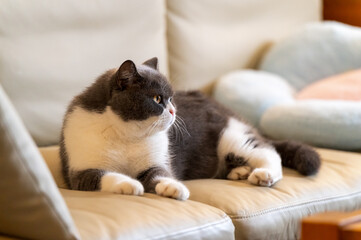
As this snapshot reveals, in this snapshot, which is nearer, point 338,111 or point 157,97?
point 157,97

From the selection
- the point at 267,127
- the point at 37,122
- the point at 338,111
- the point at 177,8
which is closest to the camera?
the point at 37,122

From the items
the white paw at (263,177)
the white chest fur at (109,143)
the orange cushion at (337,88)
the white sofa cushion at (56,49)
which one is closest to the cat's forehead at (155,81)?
the white chest fur at (109,143)

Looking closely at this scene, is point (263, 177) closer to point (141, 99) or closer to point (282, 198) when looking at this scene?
point (282, 198)

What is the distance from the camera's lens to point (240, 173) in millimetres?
1962

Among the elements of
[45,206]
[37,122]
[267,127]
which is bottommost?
[267,127]

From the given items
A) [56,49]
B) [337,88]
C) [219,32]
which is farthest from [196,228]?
[219,32]

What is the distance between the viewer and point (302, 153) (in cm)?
201

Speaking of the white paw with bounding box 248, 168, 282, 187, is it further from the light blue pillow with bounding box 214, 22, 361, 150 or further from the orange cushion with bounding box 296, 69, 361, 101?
the orange cushion with bounding box 296, 69, 361, 101

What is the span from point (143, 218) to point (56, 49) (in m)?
1.03

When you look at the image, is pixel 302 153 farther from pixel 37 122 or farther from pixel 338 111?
pixel 37 122

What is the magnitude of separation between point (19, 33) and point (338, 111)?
1235 millimetres

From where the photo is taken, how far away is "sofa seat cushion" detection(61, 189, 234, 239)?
1.33 metres

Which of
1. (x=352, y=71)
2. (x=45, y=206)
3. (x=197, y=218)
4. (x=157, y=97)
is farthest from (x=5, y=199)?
(x=352, y=71)

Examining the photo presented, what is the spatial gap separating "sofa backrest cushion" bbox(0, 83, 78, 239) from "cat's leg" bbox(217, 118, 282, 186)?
862 mm
